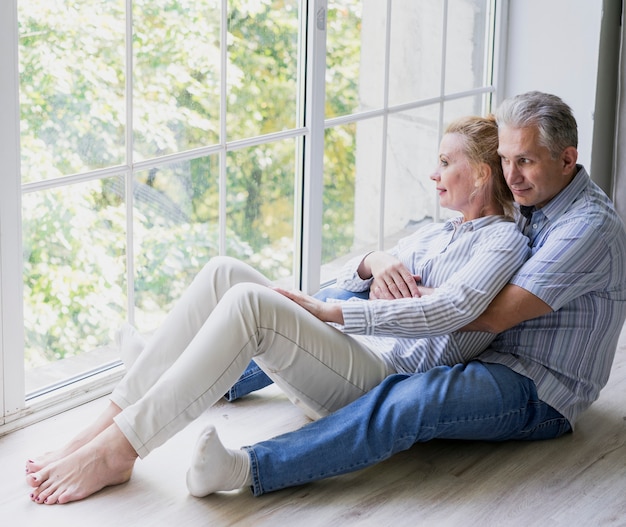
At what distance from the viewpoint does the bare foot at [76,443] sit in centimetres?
243

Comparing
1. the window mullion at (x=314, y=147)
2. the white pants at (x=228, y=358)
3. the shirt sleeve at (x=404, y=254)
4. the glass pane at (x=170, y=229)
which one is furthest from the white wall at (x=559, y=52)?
the white pants at (x=228, y=358)

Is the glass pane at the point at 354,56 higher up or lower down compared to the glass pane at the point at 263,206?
higher up

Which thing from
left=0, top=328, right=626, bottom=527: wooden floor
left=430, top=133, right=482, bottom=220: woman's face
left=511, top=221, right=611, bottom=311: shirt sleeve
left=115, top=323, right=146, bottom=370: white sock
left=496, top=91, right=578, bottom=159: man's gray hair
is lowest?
left=0, top=328, right=626, bottom=527: wooden floor

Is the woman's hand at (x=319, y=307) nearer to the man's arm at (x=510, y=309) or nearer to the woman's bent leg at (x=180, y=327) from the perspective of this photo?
the woman's bent leg at (x=180, y=327)

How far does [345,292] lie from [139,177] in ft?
2.21

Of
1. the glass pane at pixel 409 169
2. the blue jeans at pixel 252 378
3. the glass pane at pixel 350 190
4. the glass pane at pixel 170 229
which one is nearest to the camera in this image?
the blue jeans at pixel 252 378

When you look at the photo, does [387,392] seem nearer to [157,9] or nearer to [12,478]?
[12,478]

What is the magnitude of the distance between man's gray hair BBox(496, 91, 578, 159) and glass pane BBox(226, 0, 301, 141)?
40.4 inches

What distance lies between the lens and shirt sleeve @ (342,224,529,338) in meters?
2.45

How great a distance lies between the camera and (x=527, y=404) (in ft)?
8.42

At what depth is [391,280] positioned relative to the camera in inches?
106

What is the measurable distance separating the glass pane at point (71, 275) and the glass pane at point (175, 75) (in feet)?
0.74

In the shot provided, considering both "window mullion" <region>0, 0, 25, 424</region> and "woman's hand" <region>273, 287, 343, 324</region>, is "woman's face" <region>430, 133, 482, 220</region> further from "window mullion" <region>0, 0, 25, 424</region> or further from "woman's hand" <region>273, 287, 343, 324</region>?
"window mullion" <region>0, 0, 25, 424</region>

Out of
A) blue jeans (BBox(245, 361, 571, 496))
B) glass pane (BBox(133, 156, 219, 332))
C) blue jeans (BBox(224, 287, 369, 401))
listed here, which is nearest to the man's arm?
blue jeans (BBox(245, 361, 571, 496))
